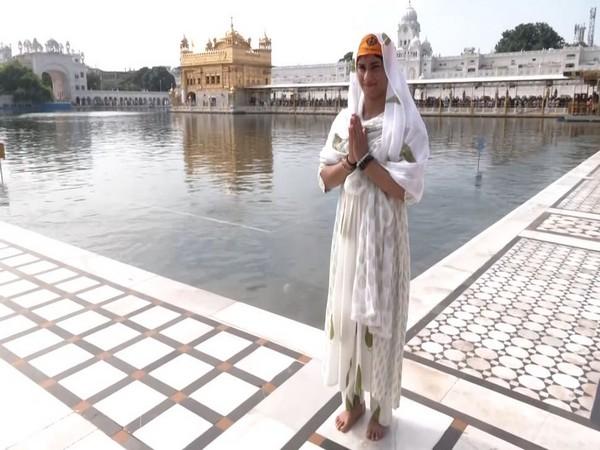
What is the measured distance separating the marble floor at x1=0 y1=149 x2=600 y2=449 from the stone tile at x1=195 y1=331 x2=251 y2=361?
1cm

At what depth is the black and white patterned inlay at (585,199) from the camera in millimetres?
6602

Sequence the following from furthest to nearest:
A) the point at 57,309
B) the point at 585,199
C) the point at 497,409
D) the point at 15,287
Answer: the point at 585,199 → the point at 15,287 → the point at 57,309 → the point at 497,409

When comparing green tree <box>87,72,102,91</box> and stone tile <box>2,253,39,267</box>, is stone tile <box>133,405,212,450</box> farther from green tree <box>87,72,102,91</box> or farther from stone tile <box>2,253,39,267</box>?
green tree <box>87,72,102,91</box>

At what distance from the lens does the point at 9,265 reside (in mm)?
4406

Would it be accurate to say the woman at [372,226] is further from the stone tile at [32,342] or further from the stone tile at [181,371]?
the stone tile at [32,342]

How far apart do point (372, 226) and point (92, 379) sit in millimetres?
1844

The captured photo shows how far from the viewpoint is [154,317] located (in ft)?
11.2

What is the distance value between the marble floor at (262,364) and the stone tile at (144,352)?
1 cm

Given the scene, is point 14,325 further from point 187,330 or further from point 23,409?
point 187,330

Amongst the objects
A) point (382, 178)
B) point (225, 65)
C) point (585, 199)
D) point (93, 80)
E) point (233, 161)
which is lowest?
point (585, 199)

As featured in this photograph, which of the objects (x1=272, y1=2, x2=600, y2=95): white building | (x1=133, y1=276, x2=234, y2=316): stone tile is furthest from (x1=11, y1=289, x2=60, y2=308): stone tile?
(x1=272, y1=2, x2=600, y2=95): white building

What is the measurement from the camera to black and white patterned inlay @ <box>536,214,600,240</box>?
5403 millimetres

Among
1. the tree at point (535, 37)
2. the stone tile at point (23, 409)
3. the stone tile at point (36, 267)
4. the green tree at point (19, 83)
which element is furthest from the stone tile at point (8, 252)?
the tree at point (535, 37)

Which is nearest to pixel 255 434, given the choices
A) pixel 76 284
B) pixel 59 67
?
pixel 76 284
